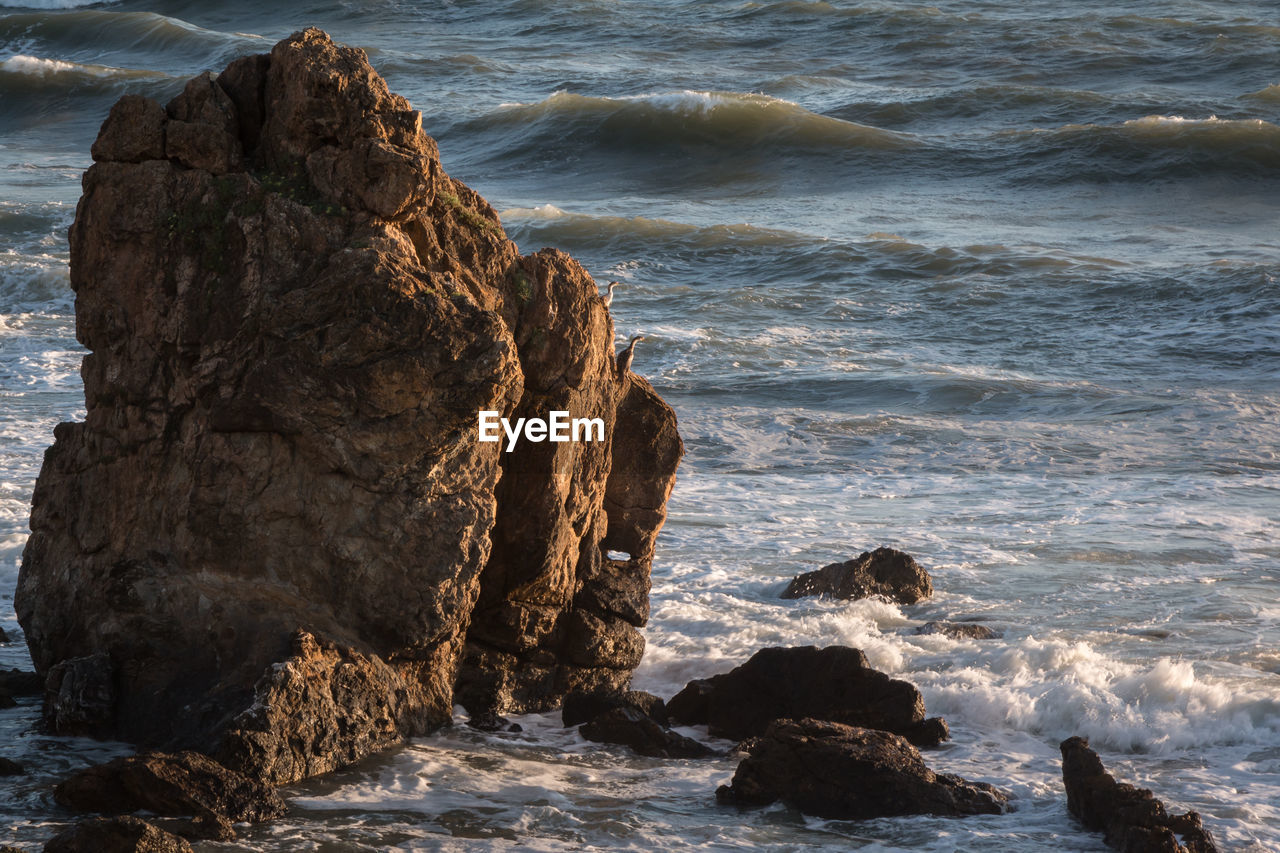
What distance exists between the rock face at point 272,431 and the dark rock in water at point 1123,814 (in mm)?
3542

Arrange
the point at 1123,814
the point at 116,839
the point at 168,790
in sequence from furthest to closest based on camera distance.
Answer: the point at 1123,814
the point at 168,790
the point at 116,839

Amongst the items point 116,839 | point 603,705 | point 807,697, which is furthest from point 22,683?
point 807,697

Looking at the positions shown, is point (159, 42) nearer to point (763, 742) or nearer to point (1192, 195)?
point (1192, 195)

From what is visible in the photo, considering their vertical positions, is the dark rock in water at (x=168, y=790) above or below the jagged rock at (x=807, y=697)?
above

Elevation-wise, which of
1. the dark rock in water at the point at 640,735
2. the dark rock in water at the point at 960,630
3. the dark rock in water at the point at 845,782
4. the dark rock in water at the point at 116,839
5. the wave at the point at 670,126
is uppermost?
the wave at the point at 670,126

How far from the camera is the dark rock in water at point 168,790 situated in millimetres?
6938

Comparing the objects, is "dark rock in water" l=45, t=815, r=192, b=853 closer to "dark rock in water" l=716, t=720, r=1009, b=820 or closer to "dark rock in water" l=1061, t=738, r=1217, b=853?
"dark rock in water" l=716, t=720, r=1009, b=820

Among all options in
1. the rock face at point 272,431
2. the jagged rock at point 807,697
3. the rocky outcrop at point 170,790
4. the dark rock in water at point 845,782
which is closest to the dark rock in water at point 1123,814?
the dark rock in water at point 845,782

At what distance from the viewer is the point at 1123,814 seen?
7.20m

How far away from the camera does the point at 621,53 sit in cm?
4372

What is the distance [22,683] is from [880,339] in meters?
15.7

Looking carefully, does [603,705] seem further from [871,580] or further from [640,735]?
[871,580]

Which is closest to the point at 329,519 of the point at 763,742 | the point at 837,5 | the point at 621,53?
the point at 763,742

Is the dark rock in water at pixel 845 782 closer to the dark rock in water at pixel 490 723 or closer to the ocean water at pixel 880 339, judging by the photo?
the ocean water at pixel 880 339
